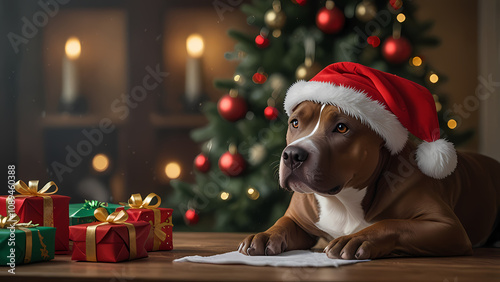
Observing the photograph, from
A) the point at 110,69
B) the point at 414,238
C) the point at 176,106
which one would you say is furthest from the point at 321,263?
the point at 110,69

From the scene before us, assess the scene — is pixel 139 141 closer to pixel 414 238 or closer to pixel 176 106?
pixel 176 106

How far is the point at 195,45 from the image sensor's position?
2910 millimetres

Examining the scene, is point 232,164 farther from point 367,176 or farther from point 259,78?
point 367,176

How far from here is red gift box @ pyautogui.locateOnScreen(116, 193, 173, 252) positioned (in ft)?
5.14

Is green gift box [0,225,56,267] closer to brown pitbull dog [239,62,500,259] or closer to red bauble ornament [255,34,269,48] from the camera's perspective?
brown pitbull dog [239,62,500,259]

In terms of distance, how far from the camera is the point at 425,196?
59.6 inches

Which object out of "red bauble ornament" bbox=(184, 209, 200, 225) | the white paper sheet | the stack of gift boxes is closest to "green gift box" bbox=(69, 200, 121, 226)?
the stack of gift boxes

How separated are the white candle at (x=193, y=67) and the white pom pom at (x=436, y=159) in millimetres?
1513

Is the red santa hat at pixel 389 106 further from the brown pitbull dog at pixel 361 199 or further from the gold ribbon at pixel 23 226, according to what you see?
the gold ribbon at pixel 23 226

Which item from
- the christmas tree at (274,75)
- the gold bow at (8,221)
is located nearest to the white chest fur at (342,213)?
the christmas tree at (274,75)

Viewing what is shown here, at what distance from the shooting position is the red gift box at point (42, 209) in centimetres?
149

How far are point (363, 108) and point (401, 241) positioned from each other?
14.1 inches

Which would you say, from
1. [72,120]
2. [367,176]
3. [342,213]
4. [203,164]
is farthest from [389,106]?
[72,120]

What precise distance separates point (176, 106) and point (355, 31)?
1046 millimetres
